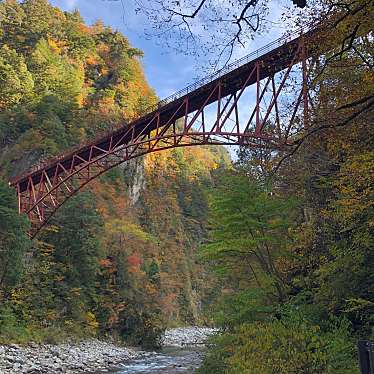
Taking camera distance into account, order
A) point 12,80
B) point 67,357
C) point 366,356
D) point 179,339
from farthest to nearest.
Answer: point 12,80 < point 179,339 < point 67,357 < point 366,356

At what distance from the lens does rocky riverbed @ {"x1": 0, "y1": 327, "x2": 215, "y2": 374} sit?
1523 cm

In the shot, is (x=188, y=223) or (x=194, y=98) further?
(x=188, y=223)

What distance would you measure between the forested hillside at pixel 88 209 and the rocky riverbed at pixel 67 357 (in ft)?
3.85

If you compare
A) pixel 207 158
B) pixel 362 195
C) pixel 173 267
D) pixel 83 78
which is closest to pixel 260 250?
pixel 362 195

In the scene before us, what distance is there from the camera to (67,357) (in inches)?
720

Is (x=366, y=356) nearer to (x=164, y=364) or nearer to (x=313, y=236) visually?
(x=313, y=236)

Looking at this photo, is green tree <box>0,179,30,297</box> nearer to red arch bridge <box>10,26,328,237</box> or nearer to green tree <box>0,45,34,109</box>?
red arch bridge <box>10,26,328,237</box>

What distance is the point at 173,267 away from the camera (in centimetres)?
4716

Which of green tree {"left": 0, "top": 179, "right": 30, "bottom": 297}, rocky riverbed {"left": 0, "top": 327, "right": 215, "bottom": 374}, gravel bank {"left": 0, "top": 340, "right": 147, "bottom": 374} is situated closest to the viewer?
gravel bank {"left": 0, "top": 340, "right": 147, "bottom": 374}

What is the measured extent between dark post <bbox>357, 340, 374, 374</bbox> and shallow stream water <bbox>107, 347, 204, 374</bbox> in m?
13.7

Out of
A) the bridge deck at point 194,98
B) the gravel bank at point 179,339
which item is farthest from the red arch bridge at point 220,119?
the gravel bank at point 179,339

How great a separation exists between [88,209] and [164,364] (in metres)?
9.82

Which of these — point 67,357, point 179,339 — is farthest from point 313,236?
point 179,339

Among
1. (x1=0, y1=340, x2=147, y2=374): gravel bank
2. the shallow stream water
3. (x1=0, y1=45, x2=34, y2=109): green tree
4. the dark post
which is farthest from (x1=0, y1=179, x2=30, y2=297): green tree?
(x1=0, y1=45, x2=34, y2=109): green tree
